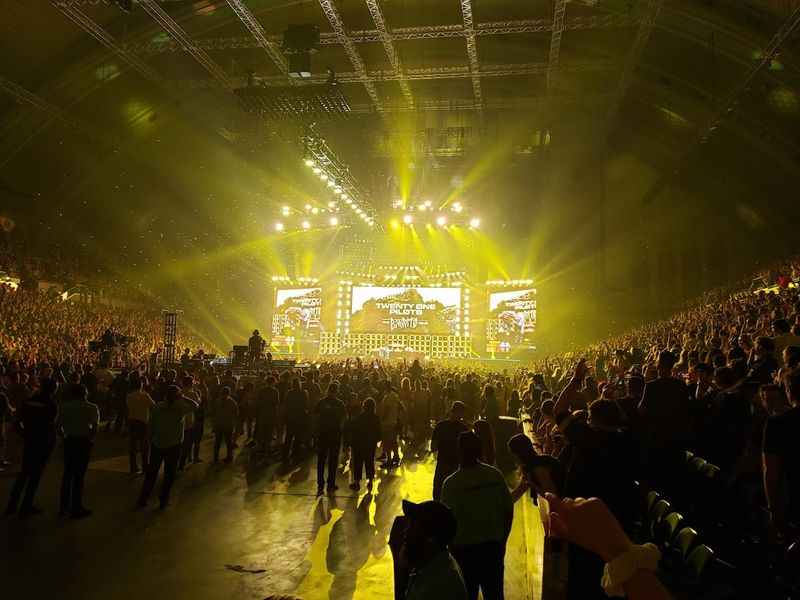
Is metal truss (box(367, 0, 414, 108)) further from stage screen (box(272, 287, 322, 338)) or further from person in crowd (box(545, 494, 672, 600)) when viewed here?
stage screen (box(272, 287, 322, 338))

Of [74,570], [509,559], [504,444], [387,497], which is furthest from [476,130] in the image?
[74,570]

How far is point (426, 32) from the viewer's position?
16.1 m

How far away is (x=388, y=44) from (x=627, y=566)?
1772cm

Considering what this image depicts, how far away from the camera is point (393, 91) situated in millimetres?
20812

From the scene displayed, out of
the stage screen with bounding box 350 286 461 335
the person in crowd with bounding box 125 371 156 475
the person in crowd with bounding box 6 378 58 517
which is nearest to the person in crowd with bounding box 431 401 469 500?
the person in crowd with bounding box 6 378 58 517

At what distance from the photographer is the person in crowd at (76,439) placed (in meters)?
6.86

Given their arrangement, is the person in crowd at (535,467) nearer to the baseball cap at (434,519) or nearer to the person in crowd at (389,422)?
the baseball cap at (434,519)

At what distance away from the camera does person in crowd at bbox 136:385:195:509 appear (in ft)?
24.0

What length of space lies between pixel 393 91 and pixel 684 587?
20.1 metres

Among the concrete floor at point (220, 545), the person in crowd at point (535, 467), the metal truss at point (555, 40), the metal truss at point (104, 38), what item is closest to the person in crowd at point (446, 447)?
the concrete floor at point (220, 545)

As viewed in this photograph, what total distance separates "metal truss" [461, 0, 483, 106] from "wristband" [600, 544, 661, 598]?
15.7m

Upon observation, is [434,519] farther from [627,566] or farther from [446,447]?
[446,447]

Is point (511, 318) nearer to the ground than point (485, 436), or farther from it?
farther from it

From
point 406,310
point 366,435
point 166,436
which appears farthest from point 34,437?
point 406,310
